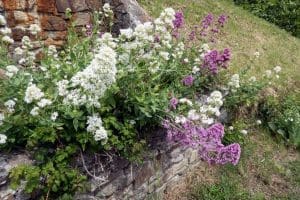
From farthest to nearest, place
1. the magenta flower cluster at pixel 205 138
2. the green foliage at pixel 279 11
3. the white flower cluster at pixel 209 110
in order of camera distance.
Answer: the green foliage at pixel 279 11 → the magenta flower cluster at pixel 205 138 → the white flower cluster at pixel 209 110

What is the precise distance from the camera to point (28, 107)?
2.75m

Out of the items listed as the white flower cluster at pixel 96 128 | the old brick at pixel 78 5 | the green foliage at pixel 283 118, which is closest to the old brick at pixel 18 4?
the old brick at pixel 78 5

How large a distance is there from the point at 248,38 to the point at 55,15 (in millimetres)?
A: 3423

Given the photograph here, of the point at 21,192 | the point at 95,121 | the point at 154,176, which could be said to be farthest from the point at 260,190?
the point at 21,192

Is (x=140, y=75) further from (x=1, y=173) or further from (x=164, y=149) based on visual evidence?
(x=1, y=173)

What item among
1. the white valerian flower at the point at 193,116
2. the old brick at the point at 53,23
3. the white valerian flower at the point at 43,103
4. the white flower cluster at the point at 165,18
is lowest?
the white valerian flower at the point at 193,116

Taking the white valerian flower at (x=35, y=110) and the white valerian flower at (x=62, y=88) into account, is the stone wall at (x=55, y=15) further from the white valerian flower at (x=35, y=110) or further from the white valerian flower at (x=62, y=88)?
the white valerian flower at (x=35, y=110)

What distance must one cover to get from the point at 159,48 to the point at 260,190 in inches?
73.7

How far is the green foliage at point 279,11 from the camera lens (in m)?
8.36

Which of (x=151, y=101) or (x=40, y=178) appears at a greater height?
(x=151, y=101)

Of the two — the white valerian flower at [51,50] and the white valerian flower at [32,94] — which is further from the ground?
the white valerian flower at [32,94]

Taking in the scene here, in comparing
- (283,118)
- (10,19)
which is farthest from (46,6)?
(283,118)

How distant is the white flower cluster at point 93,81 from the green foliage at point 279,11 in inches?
251

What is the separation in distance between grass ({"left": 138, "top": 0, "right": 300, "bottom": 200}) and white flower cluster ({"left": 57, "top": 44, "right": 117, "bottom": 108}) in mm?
1426
